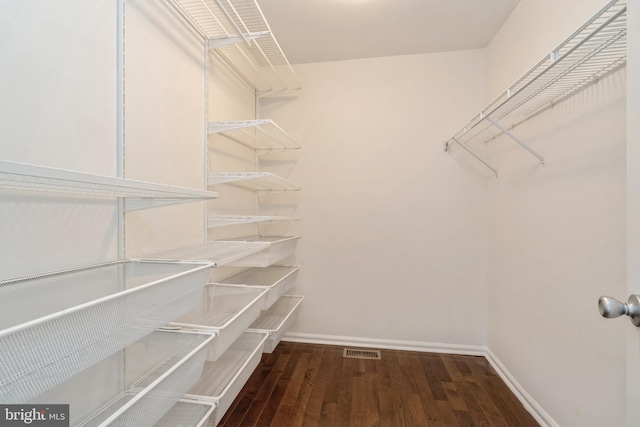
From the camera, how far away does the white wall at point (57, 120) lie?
0.73m

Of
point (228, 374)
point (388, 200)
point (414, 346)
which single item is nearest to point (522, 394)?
point (414, 346)

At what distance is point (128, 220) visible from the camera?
1087mm

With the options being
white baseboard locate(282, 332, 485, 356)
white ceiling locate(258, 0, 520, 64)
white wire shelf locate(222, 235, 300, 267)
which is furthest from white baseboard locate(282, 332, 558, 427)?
white ceiling locate(258, 0, 520, 64)

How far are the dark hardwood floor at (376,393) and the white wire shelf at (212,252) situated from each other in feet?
3.02

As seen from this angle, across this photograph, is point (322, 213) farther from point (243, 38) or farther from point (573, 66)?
point (573, 66)

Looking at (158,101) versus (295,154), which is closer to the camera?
(158,101)

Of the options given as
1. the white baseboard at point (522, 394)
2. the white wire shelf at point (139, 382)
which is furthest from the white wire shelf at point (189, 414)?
the white baseboard at point (522, 394)

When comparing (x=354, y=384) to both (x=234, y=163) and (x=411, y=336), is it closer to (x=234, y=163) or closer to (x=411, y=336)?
(x=411, y=336)

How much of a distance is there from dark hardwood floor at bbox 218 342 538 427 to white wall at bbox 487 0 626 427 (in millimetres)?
234

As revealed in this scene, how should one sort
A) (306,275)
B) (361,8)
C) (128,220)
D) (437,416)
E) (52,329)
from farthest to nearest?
(306,275)
(361,8)
(437,416)
(128,220)
(52,329)

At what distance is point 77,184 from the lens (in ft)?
2.28

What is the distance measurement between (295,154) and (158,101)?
1.33 meters

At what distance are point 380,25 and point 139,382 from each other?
240 centimetres

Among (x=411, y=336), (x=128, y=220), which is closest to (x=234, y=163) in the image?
(x=128, y=220)
